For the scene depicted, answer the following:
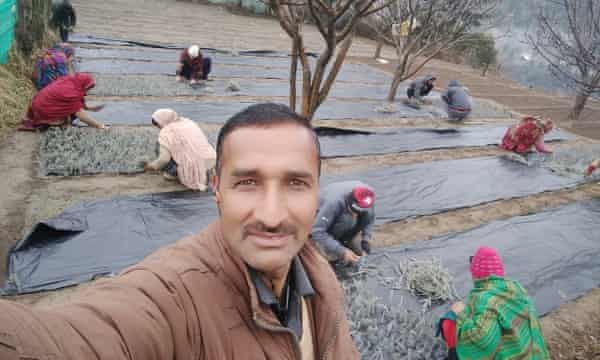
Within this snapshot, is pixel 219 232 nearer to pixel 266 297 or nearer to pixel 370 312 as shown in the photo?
pixel 266 297

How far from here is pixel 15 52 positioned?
20.8ft

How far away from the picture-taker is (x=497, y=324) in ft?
6.98

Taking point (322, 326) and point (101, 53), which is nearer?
point (322, 326)

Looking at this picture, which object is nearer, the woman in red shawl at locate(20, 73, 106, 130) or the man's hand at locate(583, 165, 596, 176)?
the woman in red shawl at locate(20, 73, 106, 130)

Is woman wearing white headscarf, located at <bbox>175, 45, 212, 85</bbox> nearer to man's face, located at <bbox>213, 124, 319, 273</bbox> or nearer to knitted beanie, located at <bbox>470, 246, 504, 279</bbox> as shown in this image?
knitted beanie, located at <bbox>470, 246, 504, 279</bbox>

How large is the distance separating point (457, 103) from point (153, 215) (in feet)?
24.4

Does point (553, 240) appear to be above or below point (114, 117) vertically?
below

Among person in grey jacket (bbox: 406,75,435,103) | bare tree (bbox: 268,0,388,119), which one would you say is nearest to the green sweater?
bare tree (bbox: 268,0,388,119)

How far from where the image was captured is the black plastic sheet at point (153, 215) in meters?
2.87

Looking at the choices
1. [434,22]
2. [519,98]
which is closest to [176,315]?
[434,22]

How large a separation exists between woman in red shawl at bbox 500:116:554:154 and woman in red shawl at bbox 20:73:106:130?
25.0ft

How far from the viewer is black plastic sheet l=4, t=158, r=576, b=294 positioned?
2.87 metres

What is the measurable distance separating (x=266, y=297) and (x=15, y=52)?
26.0ft

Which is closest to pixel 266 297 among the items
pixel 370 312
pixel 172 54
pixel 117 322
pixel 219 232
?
pixel 219 232
